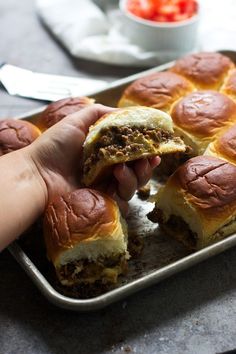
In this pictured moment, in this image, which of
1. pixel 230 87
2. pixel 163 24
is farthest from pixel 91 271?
pixel 163 24

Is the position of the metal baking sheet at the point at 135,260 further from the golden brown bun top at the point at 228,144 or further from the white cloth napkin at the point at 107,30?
the white cloth napkin at the point at 107,30

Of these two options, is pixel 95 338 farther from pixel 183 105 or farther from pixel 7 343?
pixel 183 105

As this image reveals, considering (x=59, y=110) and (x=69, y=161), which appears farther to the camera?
(x=59, y=110)

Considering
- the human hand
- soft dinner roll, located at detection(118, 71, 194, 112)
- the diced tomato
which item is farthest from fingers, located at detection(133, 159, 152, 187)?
the diced tomato

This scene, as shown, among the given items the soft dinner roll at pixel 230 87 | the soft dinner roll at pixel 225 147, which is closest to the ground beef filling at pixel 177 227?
the soft dinner roll at pixel 225 147

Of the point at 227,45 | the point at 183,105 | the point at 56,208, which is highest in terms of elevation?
the point at 56,208

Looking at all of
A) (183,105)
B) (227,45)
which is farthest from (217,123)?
(227,45)

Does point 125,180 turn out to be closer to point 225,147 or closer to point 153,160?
point 153,160

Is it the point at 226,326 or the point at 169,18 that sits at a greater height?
the point at 169,18
